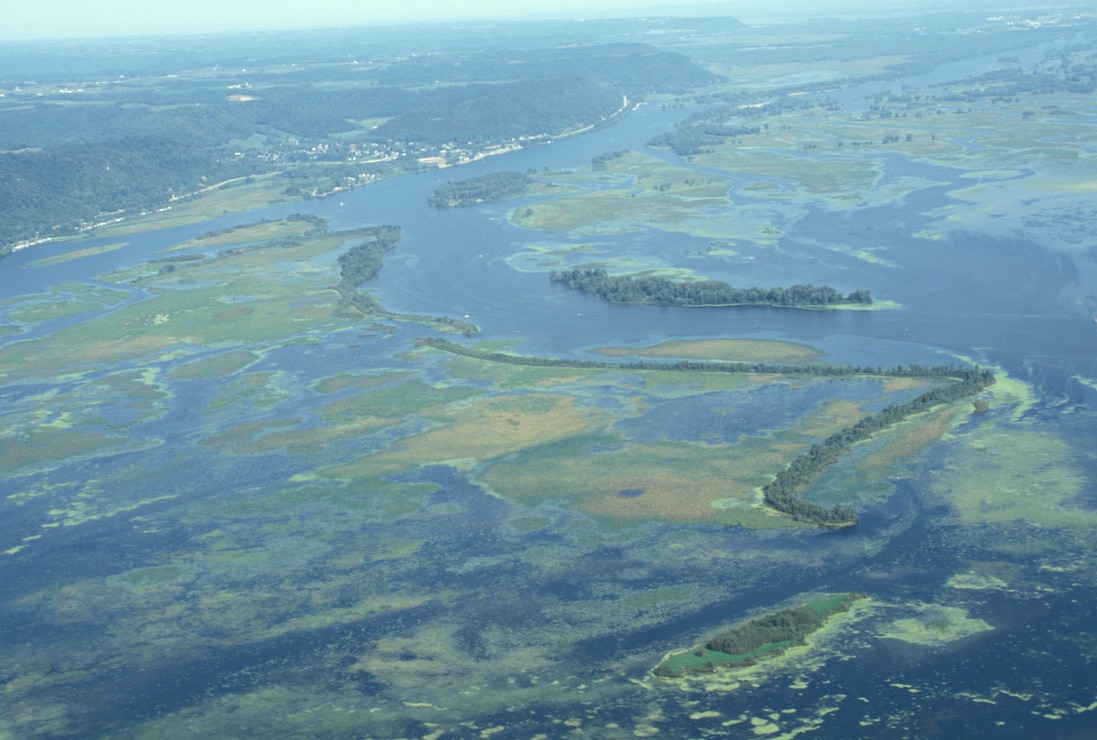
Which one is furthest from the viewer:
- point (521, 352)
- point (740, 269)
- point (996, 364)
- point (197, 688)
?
point (740, 269)

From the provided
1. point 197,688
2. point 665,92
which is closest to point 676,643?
point 197,688

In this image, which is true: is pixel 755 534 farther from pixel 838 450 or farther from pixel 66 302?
pixel 66 302

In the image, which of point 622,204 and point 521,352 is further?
point 622,204

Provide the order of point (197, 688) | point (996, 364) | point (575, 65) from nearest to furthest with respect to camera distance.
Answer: point (197, 688), point (996, 364), point (575, 65)

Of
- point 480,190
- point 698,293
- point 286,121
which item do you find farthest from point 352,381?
point 286,121

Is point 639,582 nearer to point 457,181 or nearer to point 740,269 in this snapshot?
point 740,269
